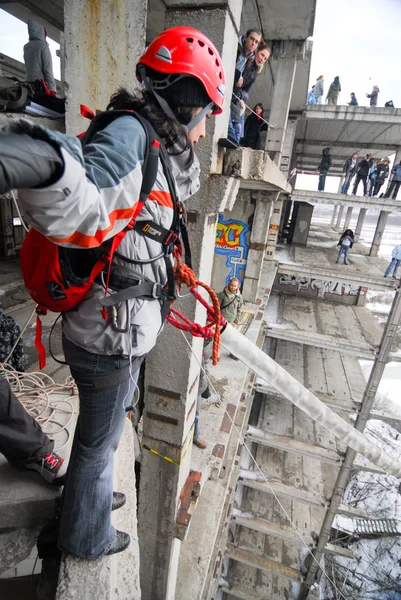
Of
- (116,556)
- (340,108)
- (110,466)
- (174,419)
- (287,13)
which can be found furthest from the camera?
(340,108)

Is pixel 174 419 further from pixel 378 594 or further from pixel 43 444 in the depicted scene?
pixel 378 594

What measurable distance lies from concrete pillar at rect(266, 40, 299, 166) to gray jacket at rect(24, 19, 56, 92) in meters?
5.58

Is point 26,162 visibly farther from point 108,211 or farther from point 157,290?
point 157,290

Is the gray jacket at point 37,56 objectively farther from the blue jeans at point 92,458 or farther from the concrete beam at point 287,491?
the concrete beam at point 287,491

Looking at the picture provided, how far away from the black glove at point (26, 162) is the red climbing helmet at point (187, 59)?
1.02 metres

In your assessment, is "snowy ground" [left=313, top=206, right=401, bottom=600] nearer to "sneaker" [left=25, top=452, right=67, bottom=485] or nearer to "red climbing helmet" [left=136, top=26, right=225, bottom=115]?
"sneaker" [left=25, top=452, right=67, bottom=485]

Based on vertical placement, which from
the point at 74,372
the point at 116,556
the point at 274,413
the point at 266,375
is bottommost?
the point at 274,413

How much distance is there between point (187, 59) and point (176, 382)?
2.30 metres

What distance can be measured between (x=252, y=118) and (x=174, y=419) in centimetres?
798

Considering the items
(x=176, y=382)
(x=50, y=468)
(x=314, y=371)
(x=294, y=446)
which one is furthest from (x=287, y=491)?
(x=50, y=468)

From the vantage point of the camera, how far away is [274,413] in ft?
44.1

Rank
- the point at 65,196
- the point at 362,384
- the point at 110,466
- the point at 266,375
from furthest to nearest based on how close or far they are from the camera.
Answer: the point at 362,384 < the point at 266,375 < the point at 110,466 < the point at 65,196

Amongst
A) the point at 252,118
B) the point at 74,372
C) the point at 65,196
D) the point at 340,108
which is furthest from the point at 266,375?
the point at 340,108

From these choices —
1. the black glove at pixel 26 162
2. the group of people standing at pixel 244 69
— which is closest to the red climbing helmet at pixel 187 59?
the black glove at pixel 26 162
